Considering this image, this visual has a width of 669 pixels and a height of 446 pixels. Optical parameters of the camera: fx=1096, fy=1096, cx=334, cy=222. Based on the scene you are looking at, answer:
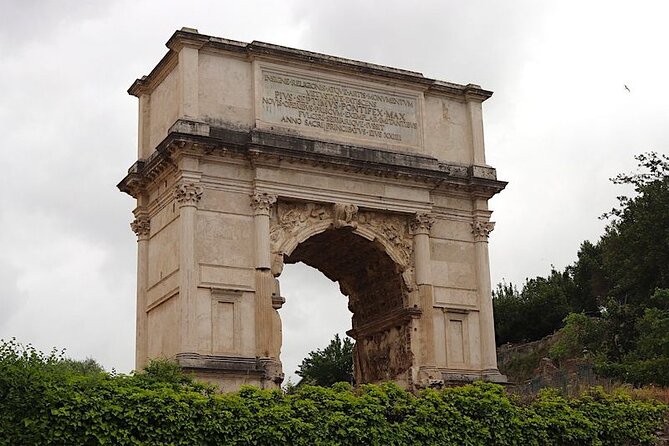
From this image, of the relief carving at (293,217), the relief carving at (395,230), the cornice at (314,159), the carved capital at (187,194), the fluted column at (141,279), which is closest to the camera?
the carved capital at (187,194)

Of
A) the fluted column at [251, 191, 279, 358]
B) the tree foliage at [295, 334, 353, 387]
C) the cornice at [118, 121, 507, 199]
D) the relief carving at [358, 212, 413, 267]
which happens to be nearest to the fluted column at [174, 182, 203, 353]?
the cornice at [118, 121, 507, 199]

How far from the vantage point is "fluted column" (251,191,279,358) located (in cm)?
2583

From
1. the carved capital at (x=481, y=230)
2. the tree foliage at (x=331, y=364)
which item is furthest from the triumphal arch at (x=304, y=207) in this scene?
the tree foliage at (x=331, y=364)

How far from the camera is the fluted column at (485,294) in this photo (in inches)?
1137

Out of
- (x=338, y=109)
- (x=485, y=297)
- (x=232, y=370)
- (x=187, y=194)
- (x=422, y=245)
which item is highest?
(x=338, y=109)

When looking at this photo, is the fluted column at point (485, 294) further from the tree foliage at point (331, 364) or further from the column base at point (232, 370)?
the tree foliage at point (331, 364)

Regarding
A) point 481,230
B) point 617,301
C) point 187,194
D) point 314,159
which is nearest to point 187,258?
point 187,194

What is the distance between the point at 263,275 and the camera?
26297 mm

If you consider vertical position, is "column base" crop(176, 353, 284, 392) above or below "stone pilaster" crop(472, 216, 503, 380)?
below

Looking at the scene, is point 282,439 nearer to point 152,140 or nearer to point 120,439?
point 120,439

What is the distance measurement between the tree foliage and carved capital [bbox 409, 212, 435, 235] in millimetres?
24053

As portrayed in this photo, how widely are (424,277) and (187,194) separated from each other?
670cm

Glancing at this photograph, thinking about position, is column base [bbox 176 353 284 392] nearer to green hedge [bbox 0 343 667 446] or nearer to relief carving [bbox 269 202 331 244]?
green hedge [bbox 0 343 667 446]

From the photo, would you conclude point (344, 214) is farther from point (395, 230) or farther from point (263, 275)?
point (263, 275)
